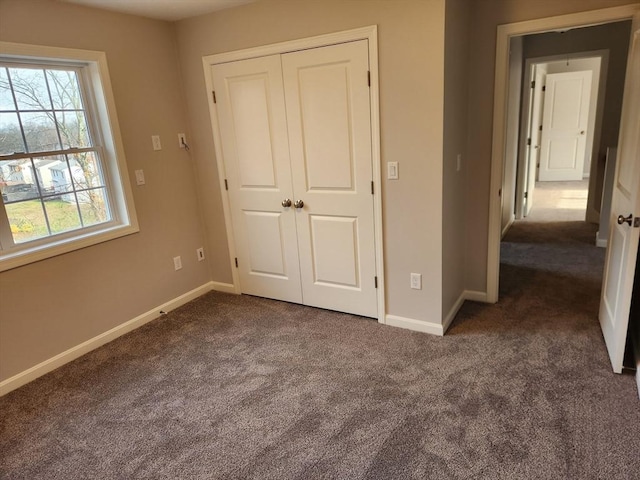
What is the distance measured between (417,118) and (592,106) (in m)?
7.19

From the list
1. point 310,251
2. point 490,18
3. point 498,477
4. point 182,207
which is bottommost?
point 498,477

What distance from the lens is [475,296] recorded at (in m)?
3.38

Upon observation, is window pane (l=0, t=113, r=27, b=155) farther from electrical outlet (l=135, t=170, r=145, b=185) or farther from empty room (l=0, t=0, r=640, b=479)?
electrical outlet (l=135, t=170, r=145, b=185)

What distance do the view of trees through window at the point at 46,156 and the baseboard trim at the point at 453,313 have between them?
8.74ft

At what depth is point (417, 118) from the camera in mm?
2568

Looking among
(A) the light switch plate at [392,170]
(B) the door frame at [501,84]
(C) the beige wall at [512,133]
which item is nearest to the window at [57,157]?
(A) the light switch plate at [392,170]

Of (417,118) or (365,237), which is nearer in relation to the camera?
(417,118)

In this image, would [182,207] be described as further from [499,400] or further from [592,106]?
[592,106]

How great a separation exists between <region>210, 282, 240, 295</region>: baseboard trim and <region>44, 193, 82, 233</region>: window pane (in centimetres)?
134

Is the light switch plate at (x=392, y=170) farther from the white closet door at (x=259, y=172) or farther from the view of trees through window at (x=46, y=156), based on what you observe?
the view of trees through window at (x=46, y=156)

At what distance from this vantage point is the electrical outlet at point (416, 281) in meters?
2.85

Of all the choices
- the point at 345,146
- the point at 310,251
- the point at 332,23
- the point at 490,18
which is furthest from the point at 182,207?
the point at 490,18

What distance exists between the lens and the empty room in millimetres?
2020

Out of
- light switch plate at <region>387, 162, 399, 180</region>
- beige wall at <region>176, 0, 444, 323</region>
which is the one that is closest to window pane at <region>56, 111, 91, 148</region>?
beige wall at <region>176, 0, 444, 323</region>
